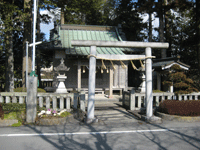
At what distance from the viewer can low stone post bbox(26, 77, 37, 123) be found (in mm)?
7129

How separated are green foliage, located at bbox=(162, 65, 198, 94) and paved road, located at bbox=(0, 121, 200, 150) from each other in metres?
2.88

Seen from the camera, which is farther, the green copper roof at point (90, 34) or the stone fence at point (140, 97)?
the green copper roof at point (90, 34)

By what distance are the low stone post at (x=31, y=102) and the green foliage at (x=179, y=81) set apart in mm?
7396

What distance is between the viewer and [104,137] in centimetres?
563

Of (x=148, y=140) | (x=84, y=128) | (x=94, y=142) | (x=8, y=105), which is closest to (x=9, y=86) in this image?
(x=8, y=105)

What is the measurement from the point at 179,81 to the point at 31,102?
26.3ft

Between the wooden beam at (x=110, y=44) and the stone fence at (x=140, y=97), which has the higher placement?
the wooden beam at (x=110, y=44)

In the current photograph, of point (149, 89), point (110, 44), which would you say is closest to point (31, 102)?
point (110, 44)

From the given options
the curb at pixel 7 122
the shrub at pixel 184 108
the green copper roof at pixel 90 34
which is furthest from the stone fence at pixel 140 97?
the green copper roof at pixel 90 34

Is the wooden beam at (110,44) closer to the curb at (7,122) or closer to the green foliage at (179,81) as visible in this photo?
the green foliage at (179,81)

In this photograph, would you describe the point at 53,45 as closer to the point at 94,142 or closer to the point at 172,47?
the point at 94,142

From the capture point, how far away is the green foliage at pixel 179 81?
970 cm

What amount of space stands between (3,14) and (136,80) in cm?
1303

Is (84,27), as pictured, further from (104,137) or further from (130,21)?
(104,137)
